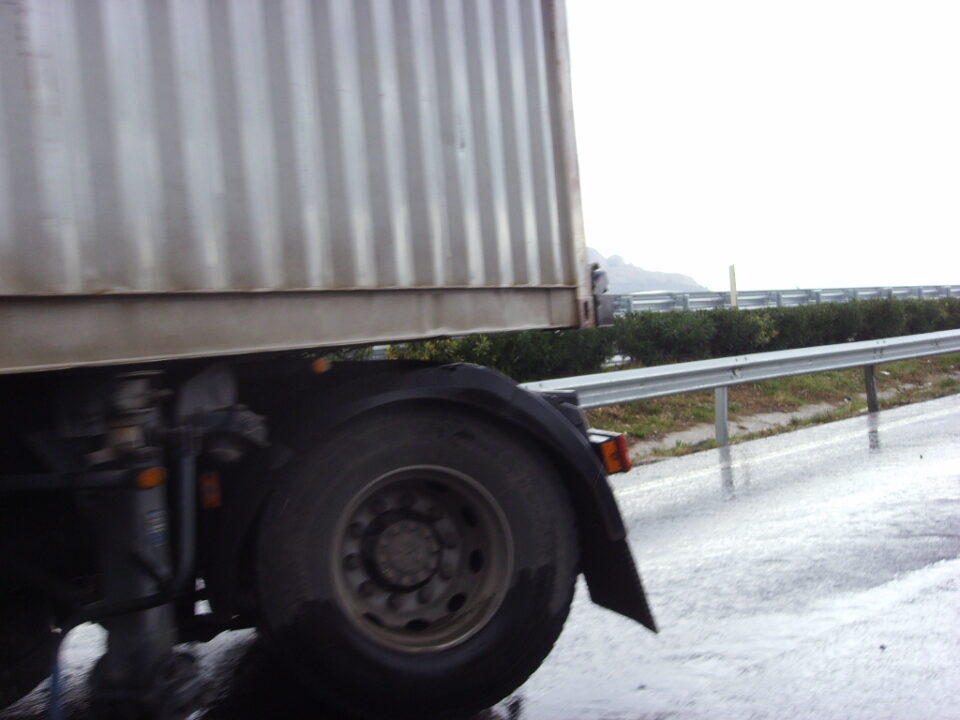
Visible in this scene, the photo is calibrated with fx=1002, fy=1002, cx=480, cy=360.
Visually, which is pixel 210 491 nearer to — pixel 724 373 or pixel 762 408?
pixel 724 373

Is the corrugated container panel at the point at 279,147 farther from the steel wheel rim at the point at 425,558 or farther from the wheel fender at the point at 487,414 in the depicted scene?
the steel wheel rim at the point at 425,558

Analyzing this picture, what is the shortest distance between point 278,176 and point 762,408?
1128 centimetres

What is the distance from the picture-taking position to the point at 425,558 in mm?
3498

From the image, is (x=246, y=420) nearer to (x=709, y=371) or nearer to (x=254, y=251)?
(x=254, y=251)

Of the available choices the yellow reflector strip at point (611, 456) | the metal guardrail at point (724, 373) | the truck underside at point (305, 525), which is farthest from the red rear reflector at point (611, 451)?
the metal guardrail at point (724, 373)

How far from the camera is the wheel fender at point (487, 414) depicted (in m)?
3.21

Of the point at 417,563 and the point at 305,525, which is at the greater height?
the point at 305,525

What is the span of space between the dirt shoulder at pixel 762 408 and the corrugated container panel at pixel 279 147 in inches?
240

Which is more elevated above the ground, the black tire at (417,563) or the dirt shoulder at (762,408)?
the black tire at (417,563)

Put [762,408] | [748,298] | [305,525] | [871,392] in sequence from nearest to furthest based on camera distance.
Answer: [305,525], [871,392], [762,408], [748,298]

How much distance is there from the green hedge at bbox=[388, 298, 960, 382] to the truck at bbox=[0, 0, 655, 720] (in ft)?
14.4

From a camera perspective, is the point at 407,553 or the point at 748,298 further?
the point at 748,298

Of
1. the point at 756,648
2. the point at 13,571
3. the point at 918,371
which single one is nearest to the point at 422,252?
the point at 13,571

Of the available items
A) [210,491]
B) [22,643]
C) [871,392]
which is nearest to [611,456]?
[210,491]
